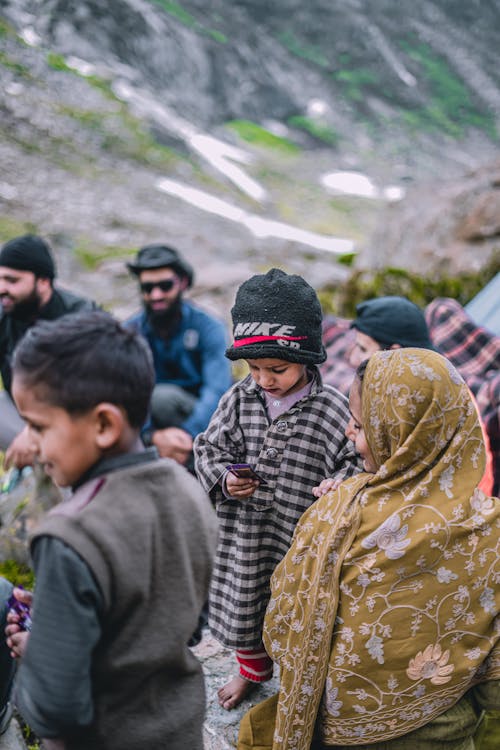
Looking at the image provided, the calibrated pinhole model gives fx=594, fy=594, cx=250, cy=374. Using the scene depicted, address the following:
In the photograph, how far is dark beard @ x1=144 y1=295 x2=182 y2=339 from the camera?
354cm

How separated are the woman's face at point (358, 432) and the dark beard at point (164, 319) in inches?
80.0

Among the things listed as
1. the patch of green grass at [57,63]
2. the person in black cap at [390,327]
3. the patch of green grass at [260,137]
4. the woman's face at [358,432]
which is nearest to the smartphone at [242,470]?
the woman's face at [358,432]

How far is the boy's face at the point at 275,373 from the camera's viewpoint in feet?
6.00

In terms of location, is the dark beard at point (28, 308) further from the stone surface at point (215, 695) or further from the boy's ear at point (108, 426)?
the boy's ear at point (108, 426)

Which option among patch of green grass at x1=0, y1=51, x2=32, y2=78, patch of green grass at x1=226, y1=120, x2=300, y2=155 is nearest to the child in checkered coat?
patch of green grass at x1=0, y1=51, x2=32, y2=78

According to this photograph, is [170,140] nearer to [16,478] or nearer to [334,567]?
[16,478]

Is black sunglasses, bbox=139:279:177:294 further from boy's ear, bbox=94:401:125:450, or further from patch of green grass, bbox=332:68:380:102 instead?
patch of green grass, bbox=332:68:380:102

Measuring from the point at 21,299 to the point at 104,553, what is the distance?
96.2 inches

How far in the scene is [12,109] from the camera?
918 centimetres

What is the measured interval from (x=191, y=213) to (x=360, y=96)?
18.9m

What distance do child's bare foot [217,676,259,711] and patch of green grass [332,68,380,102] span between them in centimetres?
3190

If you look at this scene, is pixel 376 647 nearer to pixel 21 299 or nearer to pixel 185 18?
pixel 21 299

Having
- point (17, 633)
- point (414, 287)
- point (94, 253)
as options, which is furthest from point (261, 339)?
point (94, 253)

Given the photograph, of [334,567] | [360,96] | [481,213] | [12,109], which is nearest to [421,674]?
[334,567]
